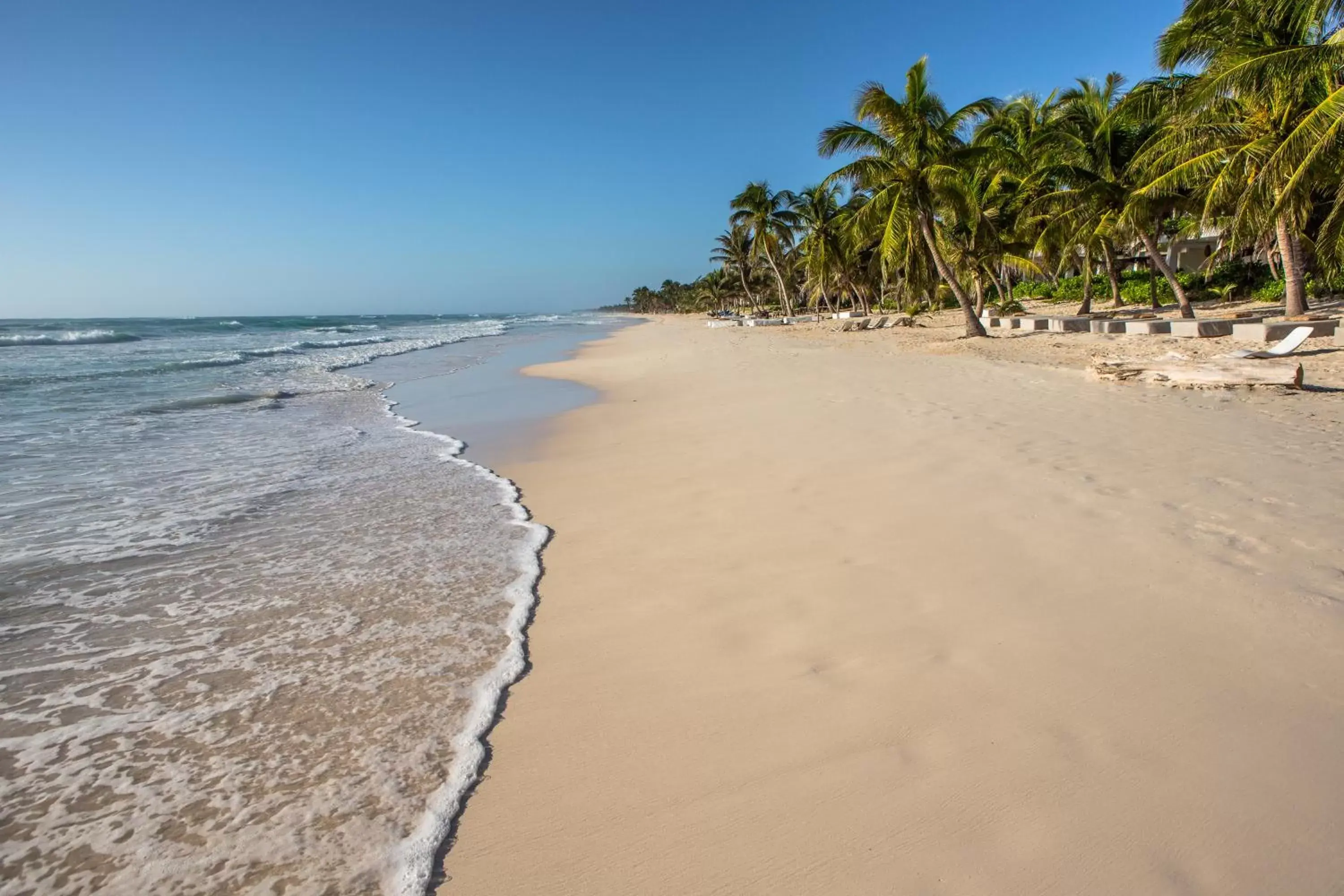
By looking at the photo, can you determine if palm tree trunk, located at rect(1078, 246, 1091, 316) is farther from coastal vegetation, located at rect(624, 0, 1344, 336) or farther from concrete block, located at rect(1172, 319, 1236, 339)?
concrete block, located at rect(1172, 319, 1236, 339)

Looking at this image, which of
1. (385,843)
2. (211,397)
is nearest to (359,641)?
(385,843)

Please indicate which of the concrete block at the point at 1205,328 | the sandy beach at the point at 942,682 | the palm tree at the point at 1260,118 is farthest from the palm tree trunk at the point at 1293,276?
the sandy beach at the point at 942,682

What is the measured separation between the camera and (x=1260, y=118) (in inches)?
581

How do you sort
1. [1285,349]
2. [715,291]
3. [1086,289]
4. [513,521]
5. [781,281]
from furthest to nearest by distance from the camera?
[715,291] → [781,281] → [1086,289] → [1285,349] → [513,521]

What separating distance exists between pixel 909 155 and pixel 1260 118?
796 cm

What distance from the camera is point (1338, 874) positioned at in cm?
186

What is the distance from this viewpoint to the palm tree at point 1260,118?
38.6 ft

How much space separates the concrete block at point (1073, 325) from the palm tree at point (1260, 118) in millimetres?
3513

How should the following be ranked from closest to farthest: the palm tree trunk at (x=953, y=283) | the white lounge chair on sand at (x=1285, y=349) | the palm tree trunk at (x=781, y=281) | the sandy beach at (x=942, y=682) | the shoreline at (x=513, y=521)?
the sandy beach at (x=942, y=682) < the shoreline at (x=513, y=521) < the white lounge chair on sand at (x=1285, y=349) < the palm tree trunk at (x=953, y=283) < the palm tree trunk at (x=781, y=281)

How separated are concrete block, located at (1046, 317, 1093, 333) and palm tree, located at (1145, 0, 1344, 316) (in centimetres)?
351

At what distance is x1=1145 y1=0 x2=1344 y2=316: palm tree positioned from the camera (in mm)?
11758

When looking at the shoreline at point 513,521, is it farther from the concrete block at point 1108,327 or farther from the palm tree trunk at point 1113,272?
the palm tree trunk at point 1113,272

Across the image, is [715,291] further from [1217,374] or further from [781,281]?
[1217,374]

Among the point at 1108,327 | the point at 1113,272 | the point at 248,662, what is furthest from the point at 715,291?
the point at 248,662
